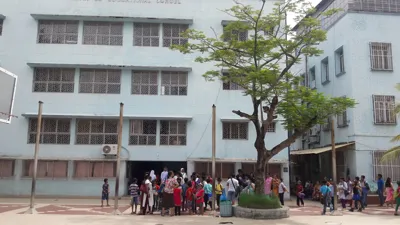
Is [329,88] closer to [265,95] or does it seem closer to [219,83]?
[219,83]

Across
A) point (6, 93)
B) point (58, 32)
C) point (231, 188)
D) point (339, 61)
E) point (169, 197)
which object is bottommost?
point (169, 197)

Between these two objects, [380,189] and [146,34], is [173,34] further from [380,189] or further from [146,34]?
[380,189]

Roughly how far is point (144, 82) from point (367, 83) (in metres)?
12.1

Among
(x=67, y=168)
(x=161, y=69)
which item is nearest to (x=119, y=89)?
(x=161, y=69)

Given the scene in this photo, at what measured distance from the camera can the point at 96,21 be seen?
21.4m

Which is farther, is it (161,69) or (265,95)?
(161,69)

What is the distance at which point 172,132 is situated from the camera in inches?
819

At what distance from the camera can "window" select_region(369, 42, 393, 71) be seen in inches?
781

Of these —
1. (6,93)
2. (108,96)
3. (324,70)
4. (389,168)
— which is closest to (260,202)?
(6,93)

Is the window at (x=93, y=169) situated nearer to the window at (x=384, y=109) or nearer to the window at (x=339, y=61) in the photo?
the window at (x=339, y=61)

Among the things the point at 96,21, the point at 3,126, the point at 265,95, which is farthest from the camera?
the point at 96,21

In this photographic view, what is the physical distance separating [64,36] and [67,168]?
750cm

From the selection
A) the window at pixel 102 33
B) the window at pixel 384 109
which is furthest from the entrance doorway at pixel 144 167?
the window at pixel 384 109

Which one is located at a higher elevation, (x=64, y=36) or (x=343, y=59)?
(x=64, y=36)
